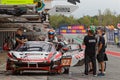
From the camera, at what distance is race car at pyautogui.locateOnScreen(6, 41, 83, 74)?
15.5 metres

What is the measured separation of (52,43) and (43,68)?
2201 mm

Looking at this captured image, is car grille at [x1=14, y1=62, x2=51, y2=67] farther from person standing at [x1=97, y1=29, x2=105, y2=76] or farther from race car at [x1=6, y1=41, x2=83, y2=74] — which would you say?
person standing at [x1=97, y1=29, x2=105, y2=76]

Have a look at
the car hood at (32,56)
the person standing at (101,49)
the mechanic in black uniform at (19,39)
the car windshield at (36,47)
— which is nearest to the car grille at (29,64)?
the car hood at (32,56)

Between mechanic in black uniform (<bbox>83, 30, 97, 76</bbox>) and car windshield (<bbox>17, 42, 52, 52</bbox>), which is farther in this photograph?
car windshield (<bbox>17, 42, 52, 52</bbox>)

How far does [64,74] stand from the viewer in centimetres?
1680

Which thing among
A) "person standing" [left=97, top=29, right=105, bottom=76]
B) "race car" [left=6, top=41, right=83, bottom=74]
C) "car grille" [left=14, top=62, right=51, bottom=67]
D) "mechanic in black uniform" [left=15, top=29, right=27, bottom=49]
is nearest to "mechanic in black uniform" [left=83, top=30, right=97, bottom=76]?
"person standing" [left=97, top=29, right=105, bottom=76]

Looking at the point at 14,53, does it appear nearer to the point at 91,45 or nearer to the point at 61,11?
the point at 91,45

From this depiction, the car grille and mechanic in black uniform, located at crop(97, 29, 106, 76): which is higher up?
mechanic in black uniform, located at crop(97, 29, 106, 76)

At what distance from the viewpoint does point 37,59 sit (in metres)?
15.5

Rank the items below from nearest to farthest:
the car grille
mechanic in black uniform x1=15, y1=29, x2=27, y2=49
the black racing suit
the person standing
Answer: the car grille < the black racing suit < the person standing < mechanic in black uniform x1=15, y1=29, x2=27, y2=49

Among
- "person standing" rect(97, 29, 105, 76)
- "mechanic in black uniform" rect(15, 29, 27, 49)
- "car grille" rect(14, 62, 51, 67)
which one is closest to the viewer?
"car grille" rect(14, 62, 51, 67)

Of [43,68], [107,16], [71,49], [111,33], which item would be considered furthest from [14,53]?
[107,16]

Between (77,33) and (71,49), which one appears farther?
(77,33)

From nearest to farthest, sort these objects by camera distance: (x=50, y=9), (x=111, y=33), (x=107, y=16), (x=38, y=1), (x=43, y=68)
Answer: (x=43, y=68) → (x=38, y=1) → (x=50, y=9) → (x=111, y=33) → (x=107, y=16)
